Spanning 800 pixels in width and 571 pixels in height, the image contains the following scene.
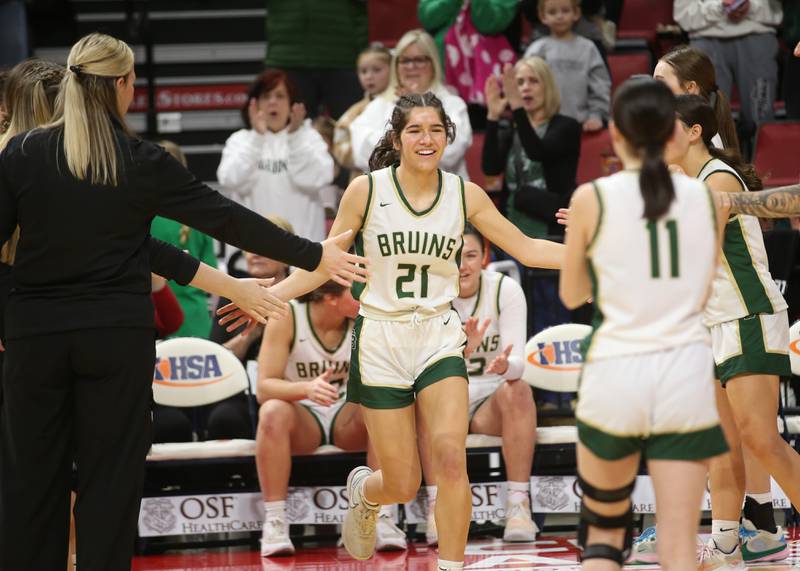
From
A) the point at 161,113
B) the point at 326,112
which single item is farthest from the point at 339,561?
the point at 161,113

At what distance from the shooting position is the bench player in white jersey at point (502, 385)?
6.48m

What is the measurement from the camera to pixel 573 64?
9.17m

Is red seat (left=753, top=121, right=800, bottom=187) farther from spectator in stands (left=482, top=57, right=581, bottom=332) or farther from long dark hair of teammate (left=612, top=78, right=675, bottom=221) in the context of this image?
long dark hair of teammate (left=612, top=78, right=675, bottom=221)

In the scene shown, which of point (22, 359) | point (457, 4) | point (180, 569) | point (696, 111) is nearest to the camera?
point (22, 359)

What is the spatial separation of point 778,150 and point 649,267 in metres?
6.15

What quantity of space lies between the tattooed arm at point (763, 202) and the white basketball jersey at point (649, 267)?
2.87 ft

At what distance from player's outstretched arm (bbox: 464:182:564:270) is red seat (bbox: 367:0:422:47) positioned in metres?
6.03

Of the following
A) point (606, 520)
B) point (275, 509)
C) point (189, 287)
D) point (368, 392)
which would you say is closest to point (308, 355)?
point (275, 509)

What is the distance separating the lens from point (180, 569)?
6.20 meters

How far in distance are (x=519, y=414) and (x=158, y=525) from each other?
82.4 inches

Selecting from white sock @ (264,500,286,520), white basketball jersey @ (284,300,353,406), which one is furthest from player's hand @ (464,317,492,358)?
white sock @ (264,500,286,520)

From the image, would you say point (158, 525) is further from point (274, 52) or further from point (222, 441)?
point (274, 52)

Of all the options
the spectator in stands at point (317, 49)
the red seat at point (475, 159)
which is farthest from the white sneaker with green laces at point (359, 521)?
the spectator in stands at point (317, 49)

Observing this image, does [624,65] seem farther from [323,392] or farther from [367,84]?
[323,392]
